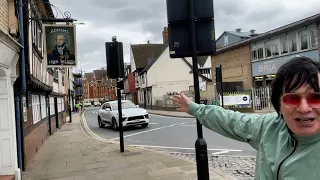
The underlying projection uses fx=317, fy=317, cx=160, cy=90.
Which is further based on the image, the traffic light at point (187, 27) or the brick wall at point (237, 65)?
the brick wall at point (237, 65)

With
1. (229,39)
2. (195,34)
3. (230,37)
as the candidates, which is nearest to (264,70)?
(230,37)

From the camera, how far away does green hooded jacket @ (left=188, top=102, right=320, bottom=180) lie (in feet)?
4.91

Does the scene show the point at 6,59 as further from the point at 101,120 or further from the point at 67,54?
the point at 101,120

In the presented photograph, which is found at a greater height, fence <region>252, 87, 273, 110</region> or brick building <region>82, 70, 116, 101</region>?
brick building <region>82, 70, 116, 101</region>

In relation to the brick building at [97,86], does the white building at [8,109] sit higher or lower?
lower

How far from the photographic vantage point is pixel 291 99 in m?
1.58

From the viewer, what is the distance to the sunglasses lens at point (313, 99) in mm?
1540

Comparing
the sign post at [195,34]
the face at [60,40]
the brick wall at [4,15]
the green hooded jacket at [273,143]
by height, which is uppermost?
the face at [60,40]

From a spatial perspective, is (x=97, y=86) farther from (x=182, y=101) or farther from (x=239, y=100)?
(x=182, y=101)

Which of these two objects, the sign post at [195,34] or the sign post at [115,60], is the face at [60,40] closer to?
the sign post at [115,60]

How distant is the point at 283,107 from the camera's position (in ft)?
5.34

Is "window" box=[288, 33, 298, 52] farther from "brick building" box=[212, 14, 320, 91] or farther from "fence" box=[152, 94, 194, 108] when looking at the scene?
"fence" box=[152, 94, 194, 108]

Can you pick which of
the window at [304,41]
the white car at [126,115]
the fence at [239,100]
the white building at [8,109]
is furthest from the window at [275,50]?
the white building at [8,109]

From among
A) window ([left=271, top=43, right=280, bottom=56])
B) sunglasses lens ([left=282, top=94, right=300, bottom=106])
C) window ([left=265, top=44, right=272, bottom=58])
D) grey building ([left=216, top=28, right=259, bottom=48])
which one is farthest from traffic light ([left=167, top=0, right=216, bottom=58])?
grey building ([left=216, top=28, right=259, bottom=48])
